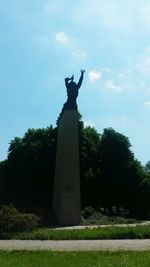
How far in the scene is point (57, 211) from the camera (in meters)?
30.4

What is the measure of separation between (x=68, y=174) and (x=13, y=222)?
356 inches

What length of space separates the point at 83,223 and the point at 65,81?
28.0 feet

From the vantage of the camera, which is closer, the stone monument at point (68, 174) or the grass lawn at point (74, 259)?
the grass lawn at point (74, 259)

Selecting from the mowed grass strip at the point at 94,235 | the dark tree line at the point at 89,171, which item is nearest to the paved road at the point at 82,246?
the mowed grass strip at the point at 94,235

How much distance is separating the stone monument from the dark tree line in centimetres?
765

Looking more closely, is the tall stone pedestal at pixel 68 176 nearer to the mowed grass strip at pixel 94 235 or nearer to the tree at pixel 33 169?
the tree at pixel 33 169

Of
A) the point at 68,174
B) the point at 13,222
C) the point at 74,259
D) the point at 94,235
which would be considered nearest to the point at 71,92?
the point at 68,174

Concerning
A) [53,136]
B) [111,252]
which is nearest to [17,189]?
[53,136]

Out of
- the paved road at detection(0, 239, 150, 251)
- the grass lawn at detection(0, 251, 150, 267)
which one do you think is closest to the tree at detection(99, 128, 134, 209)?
the paved road at detection(0, 239, 150, 251)

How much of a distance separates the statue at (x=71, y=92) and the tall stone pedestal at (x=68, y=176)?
0.51 metres

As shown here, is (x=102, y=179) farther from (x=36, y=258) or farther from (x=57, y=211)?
(x=36, y=258)

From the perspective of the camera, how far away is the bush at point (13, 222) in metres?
Result: 21.2

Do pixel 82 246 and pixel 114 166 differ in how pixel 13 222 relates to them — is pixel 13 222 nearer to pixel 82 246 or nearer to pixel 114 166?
pixel 82 246

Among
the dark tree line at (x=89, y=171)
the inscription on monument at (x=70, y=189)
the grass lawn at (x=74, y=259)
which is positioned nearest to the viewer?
the grass lawn at (x=74, y=259)
